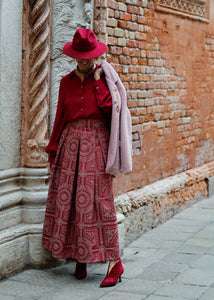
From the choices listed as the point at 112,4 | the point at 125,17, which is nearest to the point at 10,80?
the point at 112,4

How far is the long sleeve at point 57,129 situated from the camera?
5.20 meters

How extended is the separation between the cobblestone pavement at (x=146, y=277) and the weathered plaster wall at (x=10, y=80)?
0.96 metres

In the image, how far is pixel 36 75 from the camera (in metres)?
5.40

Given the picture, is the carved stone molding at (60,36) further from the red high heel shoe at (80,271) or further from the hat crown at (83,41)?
the red high heel shoe at (80,271)

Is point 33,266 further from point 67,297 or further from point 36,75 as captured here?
point 36,75

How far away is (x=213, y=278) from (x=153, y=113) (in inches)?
102

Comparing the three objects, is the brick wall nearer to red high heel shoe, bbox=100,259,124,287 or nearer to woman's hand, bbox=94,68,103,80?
woman's hand, bbox=94,68,103,80

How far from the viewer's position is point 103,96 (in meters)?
5.06

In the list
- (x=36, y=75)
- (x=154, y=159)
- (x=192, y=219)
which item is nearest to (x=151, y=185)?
(x=154, y=159)

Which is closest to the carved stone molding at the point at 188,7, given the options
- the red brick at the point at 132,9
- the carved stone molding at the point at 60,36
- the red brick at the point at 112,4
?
the red brick at the point at 132,9

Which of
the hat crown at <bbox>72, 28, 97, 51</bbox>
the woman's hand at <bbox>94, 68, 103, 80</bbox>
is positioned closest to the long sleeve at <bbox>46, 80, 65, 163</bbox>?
the woman's hand at <bbox>94, 68, 103, 80</bbox>

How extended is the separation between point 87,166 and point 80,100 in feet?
1.68

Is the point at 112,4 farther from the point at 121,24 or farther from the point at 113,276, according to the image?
the point at 113,276

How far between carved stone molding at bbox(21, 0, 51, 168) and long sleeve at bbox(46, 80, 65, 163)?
0.65ft
